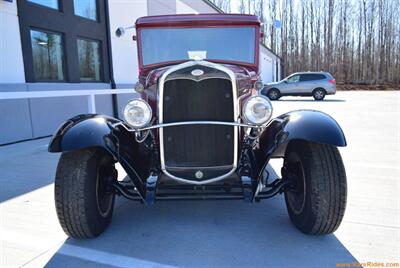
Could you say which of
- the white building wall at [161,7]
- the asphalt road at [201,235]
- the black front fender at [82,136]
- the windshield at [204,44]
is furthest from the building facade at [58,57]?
the black front fender at [82,136]

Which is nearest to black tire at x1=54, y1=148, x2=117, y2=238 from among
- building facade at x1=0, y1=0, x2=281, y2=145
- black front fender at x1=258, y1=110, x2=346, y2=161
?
black front fender at x1=258, y1=110, x2=346, y2=161

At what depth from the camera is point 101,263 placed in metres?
2.21

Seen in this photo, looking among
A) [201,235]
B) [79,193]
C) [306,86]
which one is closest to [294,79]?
[306,86]

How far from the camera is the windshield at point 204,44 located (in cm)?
341

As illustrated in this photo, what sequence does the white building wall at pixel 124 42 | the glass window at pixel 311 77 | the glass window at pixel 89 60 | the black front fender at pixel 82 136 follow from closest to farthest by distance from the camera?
the black front fender at pixel 82 136 → the glass window at pixel 89 60 → the white building wall at pixel 124 42 → the glass window at pixel 311 77

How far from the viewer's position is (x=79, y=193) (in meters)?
2.38

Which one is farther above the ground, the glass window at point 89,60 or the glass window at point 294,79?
the glass window at point 89,60

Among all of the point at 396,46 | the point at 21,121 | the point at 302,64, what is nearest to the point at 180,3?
the point at 21,121

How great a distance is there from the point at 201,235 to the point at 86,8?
8.01 meters

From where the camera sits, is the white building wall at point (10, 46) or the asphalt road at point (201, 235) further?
the white building wall at point (10, 46)

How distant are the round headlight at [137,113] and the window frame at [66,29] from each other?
5.21 meters

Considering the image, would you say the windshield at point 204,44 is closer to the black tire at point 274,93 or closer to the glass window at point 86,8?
the glass window at point 86,8

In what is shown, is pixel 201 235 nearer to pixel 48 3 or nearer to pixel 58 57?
pixel 58 57

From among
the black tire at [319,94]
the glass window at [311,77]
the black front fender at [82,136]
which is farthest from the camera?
the glass window at [311,77]
